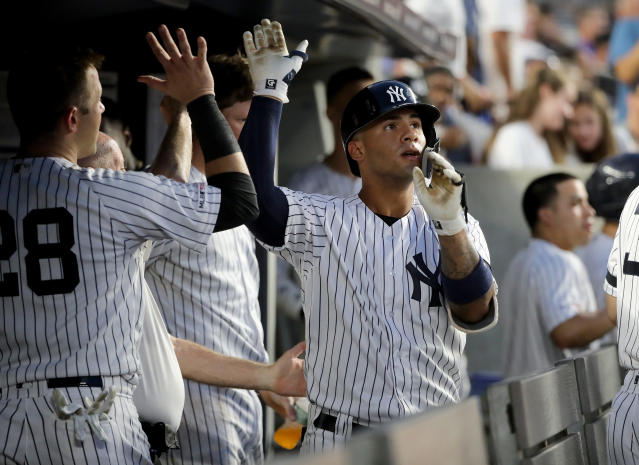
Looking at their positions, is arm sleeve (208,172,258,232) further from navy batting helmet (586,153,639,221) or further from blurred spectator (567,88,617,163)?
blurred spectator (567,88,617,163)

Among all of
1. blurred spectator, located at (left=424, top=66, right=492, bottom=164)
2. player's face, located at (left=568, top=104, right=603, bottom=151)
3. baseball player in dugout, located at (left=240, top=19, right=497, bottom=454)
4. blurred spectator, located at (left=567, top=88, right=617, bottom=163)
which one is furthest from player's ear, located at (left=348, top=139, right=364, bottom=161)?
player's face, located at (left=568, top=104, right=603, bottom=151)

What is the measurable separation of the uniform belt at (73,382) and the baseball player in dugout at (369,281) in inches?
26.1

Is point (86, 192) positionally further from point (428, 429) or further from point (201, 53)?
point (428, 429)

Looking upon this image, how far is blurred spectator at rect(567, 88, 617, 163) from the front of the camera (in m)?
8.95

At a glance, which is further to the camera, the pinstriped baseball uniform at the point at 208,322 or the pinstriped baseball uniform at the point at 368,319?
the pinstriped baseball uniform at the point at 208,322

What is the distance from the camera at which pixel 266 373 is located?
136 inches

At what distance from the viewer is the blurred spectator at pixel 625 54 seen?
1071 cm

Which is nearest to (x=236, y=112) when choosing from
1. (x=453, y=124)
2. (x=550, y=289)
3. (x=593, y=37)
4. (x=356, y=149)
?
(x=356, y=149)

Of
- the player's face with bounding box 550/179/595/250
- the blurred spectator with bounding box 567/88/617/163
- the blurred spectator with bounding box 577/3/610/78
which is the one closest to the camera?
the player's face with bounding box 550/179/595/250

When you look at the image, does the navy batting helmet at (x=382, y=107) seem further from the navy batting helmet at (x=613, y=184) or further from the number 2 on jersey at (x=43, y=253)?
the navy batting helmet at (x=613, y=184)

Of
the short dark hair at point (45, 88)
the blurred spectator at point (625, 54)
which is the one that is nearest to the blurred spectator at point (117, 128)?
the short dark hair at point (45, 88)

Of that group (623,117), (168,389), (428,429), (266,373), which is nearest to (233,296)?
(266,373)

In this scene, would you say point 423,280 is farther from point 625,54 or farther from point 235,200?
point 625,54

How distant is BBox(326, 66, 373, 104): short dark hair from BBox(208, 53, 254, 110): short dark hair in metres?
1.56
